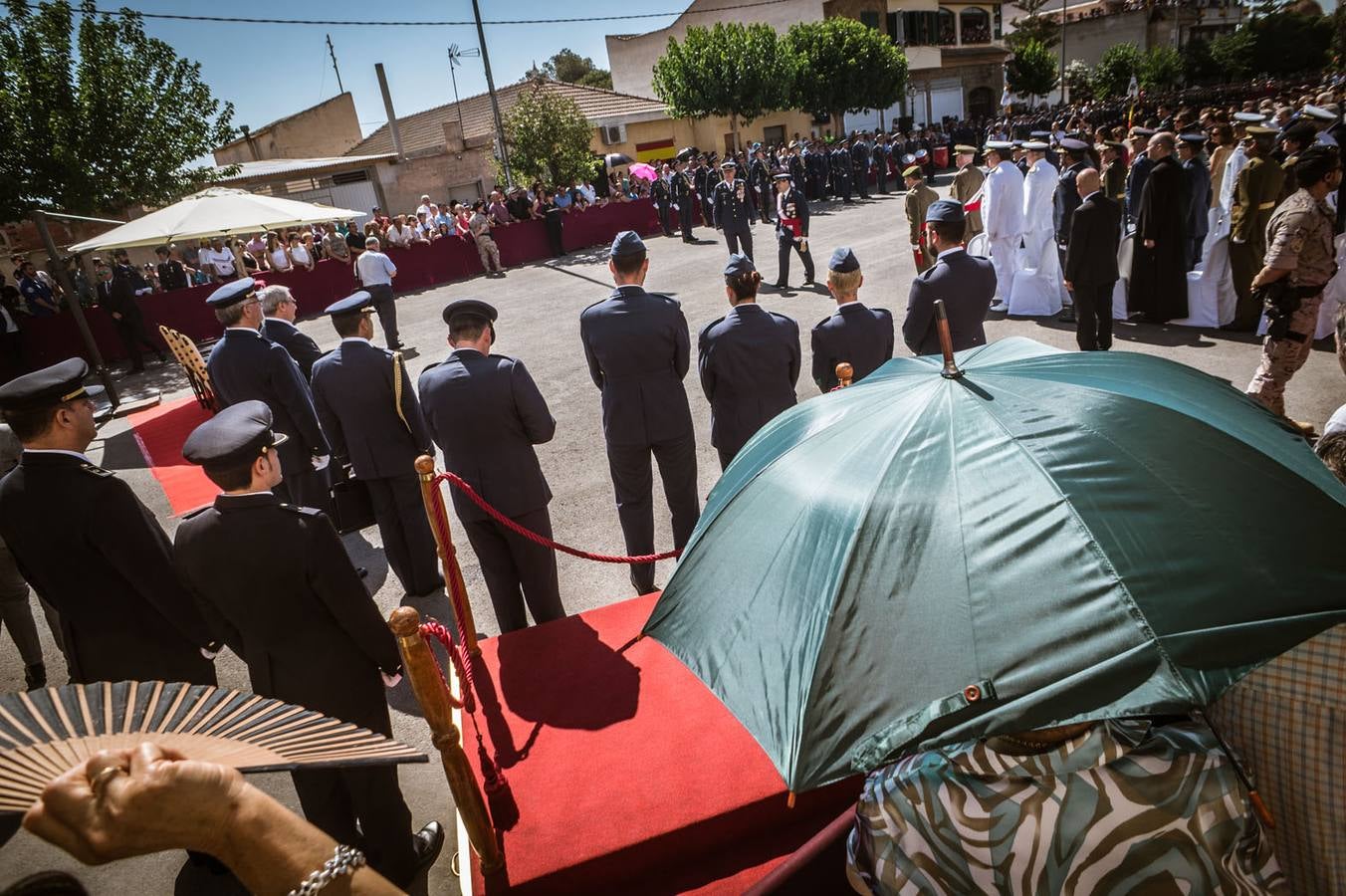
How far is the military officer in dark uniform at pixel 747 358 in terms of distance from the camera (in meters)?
4.93

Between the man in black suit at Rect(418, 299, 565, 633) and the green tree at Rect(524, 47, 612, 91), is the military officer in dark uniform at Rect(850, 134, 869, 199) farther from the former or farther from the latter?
the green tree at Rect(524, 47, 612, 91)

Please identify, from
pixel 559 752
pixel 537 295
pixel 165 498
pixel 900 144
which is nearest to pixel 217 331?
pixel 537 295

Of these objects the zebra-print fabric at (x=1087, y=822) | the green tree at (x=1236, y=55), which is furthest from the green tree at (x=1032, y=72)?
the zebra-print fabric at (x=1087, y=822)

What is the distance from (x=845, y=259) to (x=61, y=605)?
516cm

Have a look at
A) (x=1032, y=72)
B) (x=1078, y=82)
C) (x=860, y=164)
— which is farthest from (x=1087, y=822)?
(x=1078, y=82)

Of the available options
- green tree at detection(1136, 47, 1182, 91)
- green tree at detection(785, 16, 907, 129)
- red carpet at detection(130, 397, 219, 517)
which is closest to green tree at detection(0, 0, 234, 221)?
red carpet at detection(130, 397, 219, 517)

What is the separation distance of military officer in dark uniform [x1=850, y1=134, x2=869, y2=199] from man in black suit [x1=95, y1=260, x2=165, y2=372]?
68.8ft

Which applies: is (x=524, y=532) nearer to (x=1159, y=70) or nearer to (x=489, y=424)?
(x=489, y=424)

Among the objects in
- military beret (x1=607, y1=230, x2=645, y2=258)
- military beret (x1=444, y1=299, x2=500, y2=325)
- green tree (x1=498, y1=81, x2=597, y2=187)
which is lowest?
military beret (x1=444, y1=299, x2=500, y2=325)

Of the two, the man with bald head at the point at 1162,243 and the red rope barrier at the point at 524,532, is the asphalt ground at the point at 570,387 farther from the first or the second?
the red rope barrier at the point at 524,532

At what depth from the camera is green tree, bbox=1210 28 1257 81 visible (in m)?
48.4

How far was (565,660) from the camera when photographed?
4066mm

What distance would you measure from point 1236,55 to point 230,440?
65.9 m

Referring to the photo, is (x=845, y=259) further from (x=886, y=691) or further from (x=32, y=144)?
(x=32, y=144)
